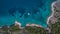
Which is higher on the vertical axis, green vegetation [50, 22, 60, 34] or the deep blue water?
the deep blue water

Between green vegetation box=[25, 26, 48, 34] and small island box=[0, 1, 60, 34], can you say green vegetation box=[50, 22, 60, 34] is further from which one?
green vegetation box=[25, 26, 48, 34]

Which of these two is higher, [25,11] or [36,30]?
[25,11]

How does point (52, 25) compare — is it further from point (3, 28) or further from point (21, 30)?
point (3, 28)

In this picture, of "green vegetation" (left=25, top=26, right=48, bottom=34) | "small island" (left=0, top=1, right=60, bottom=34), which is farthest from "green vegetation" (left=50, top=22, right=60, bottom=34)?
"green vegetation" (left=25, top=26, right=48, bottom=34)

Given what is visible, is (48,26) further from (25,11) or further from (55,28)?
(25,11)

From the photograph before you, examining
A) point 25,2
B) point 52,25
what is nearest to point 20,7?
point 25,2

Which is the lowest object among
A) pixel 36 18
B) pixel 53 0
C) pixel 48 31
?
pixel 48 31

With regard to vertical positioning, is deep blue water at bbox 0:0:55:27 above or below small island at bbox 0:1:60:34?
above

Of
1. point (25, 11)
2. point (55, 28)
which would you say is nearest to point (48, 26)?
point (55, 28)

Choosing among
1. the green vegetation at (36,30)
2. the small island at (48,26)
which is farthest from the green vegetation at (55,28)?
the green vegetation at (36,30)
